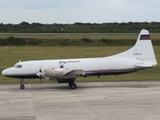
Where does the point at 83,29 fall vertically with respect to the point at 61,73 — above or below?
above

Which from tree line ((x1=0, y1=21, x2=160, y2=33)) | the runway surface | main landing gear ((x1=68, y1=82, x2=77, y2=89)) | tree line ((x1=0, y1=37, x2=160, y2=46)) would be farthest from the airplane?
tree line ((x1=0, y1=21, x2=160, y2=33))

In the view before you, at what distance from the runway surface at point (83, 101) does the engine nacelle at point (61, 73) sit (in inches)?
46.0

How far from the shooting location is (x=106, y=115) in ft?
66.8

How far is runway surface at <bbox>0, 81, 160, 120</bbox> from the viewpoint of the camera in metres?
20.4

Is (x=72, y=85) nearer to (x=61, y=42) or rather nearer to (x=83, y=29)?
(x=61, y=42)

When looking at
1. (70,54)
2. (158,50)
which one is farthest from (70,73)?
(158,50)

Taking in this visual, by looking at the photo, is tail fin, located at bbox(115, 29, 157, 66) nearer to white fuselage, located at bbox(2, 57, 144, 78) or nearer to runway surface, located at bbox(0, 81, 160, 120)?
white fuselage, located at bbox(2, 57, 144, 78)

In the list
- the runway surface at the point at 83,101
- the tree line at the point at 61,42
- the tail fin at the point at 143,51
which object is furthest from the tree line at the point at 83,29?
the runway surface at the point at 83,101

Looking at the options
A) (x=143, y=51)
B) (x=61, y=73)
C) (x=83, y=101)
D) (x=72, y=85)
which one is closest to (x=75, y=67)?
(x=72, y=85)

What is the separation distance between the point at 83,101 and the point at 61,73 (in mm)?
6221

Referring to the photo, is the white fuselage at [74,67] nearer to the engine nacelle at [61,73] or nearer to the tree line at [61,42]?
the engine nacelle at [61,73]

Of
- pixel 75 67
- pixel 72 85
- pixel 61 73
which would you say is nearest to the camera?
pixel 61 73

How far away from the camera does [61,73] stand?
30797mm

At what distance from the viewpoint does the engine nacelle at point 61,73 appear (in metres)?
30.7
